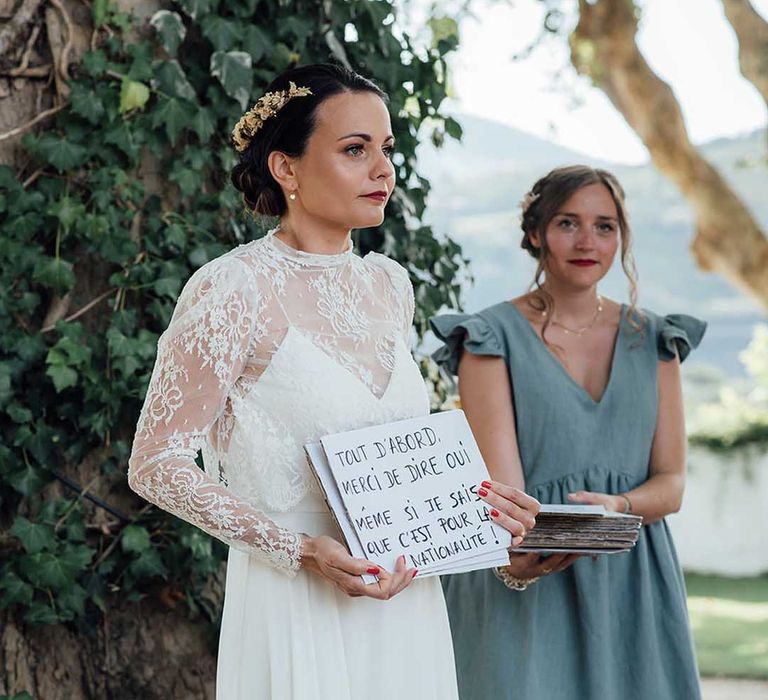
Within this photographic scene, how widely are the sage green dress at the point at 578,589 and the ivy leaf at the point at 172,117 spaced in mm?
911

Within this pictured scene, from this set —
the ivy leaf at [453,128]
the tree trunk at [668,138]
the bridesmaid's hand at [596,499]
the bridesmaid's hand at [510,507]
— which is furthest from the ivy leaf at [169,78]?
the tree trunk at [668,138]

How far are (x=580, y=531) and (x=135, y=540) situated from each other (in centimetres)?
125

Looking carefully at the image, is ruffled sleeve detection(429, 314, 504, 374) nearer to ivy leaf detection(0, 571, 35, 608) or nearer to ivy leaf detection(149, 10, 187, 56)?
ivy leaf detection(149, 10, 187, 56)

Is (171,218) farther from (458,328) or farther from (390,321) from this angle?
(390,321)

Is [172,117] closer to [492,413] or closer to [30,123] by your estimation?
[30,123]

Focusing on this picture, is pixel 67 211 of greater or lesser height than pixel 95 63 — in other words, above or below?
below

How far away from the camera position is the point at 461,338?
283 cm

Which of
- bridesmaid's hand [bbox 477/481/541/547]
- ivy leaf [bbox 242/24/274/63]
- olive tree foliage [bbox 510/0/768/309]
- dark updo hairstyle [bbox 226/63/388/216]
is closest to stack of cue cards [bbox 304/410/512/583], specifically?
bridesmaid's hand [bbox 477/481/541/547]

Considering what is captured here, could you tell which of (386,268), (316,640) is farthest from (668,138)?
(316,640)

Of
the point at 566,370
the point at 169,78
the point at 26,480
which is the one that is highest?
the point at 169,78

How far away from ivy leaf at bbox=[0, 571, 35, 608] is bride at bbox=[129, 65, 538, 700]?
1113 mm

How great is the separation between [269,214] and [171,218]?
3.67 feet

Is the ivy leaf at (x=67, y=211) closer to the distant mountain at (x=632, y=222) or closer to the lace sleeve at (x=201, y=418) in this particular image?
the lace sleeve at (x=201, y=418)

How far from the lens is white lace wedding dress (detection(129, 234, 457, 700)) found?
1874mm
